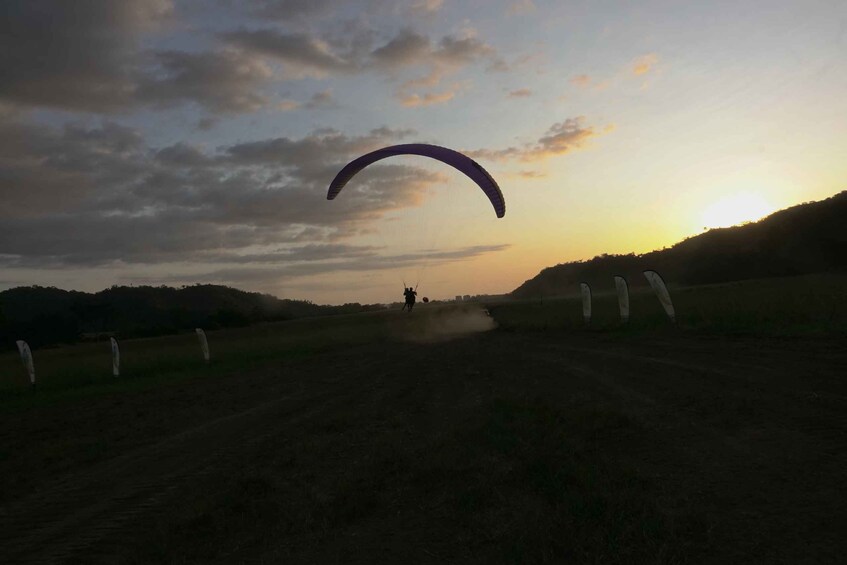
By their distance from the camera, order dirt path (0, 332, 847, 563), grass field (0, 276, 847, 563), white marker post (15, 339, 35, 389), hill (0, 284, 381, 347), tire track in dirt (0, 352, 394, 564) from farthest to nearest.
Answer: hill (0, 284, 381, 347) < white marker post (15, 339, 35, 389) < tire track in dirt (0, 352, 394, 564) < dirt path (0, 332, 847, 563) < grass field (0, 276, 847, 563)

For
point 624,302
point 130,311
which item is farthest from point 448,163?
point 130,311

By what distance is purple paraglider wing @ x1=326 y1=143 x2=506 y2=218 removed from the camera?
84.7ft

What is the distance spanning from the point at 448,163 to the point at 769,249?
5447 centimetres

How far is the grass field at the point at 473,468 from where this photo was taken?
5254 millimetres

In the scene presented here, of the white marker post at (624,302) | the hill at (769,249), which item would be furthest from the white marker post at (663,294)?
the hill at (769,249)

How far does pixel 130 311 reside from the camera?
470 feet

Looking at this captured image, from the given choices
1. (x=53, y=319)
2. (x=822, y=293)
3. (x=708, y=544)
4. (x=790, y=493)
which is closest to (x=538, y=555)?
(x=708, y=544)

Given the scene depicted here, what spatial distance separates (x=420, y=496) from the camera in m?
6.66

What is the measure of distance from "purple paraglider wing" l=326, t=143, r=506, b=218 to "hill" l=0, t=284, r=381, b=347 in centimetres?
5020

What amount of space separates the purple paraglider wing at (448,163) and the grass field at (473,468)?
36.9ft

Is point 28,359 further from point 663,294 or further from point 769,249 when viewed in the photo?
point 769,249

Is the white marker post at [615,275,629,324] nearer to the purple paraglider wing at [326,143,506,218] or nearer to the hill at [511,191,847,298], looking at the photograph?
the purple paraglider wing at [326,143,506,218]

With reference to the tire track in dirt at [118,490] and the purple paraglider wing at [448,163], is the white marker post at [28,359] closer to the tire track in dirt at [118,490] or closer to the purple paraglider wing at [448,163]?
the purple paraglider wing at [448,163]

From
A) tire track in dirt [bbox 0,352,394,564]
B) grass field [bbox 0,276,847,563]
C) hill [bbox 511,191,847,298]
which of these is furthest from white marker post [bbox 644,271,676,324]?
hill [bbox 511,191,847,298]
